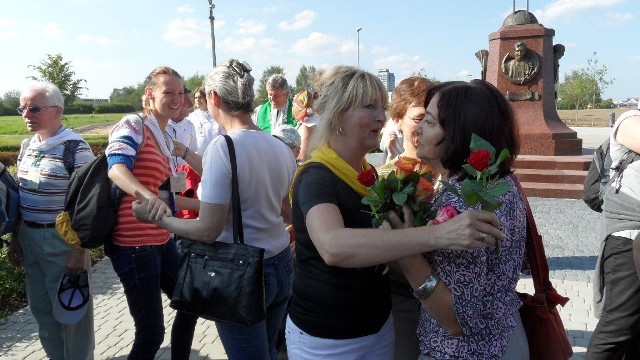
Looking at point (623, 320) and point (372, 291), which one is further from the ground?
point (372, 291)

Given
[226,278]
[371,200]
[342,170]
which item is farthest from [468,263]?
[226,278]

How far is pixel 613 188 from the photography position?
279cm

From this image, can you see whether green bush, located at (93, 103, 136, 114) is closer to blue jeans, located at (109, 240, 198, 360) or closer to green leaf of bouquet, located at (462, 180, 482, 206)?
blue jeans, located at (109, 240, 198, 360)

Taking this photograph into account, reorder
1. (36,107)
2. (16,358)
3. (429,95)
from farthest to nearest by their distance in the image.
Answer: (16,358), (36,107), (429,95)

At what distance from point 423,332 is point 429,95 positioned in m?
0.78

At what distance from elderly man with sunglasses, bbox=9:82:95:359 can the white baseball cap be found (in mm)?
43

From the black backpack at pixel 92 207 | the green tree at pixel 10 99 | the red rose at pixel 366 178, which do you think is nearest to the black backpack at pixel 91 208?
the black backpack at pixel 92 207

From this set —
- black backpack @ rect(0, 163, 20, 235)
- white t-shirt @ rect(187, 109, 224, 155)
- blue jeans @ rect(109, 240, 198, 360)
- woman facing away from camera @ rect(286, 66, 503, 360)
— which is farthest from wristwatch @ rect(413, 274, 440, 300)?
white t-shirt @ rect(187, 109, 224, 155)

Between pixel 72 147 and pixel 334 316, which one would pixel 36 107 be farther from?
pixel 334 316

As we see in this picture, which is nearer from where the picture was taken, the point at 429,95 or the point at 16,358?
the point at 429,95

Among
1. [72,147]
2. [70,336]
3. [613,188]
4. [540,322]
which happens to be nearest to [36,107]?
[72,147]

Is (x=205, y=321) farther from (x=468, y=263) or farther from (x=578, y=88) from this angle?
(x=578, y=88)

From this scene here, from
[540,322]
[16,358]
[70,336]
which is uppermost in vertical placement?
[540,322]

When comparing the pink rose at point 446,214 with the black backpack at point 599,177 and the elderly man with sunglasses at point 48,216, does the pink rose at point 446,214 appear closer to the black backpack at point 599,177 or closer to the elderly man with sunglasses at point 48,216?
the black backpack at point 599,177
